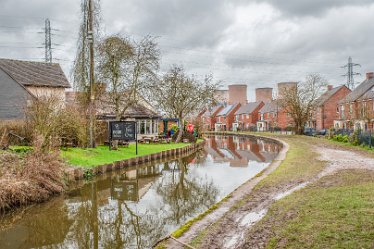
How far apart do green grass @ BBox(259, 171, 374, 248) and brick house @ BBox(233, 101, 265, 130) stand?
7875 cm

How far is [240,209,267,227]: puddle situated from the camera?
8.71m

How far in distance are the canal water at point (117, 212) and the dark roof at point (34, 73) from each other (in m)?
20.5

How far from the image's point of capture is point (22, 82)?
34.8 m

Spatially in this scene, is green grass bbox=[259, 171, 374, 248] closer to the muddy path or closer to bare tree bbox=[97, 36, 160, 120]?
the muddy path

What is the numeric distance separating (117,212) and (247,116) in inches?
3209

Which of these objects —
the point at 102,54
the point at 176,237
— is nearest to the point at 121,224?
the point at 176,237

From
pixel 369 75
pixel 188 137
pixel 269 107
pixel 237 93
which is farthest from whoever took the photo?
pixel 237 93

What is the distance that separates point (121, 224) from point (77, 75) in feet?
51.2

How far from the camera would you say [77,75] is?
23.9 metres

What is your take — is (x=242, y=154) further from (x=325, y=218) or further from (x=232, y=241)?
(x=232, y=241)

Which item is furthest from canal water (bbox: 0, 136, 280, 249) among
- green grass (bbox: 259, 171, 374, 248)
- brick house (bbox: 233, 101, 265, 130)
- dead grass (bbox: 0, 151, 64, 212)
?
brick house (bbox: 233, 101, 265, 130)

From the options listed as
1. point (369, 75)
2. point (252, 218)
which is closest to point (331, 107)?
point (369, 75)

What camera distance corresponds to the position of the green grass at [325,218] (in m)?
6.39

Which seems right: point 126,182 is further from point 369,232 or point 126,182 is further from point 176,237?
point 369,232
